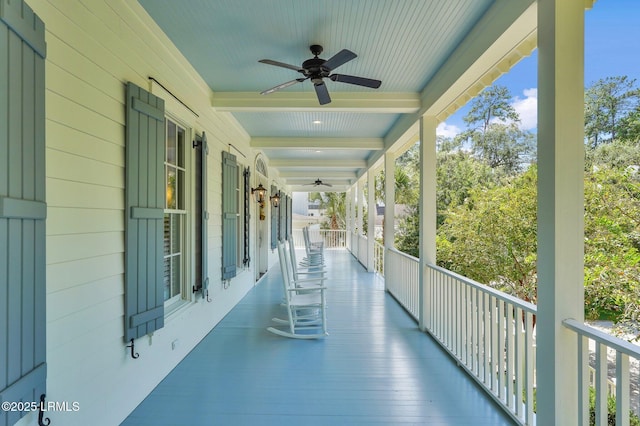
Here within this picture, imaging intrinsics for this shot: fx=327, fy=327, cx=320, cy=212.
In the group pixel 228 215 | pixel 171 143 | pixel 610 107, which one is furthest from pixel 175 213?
pixel 610 107

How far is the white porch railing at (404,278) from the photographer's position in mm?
4504

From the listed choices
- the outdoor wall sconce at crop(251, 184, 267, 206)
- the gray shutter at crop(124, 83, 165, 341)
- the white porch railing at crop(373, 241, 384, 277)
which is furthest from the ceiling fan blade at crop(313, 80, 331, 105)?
the white porch railing at crop(373, 241, 384, 277)

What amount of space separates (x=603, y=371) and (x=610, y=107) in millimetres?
4628

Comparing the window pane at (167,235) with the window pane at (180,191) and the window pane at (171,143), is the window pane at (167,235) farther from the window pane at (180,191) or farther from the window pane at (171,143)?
the window pane at (171,143)

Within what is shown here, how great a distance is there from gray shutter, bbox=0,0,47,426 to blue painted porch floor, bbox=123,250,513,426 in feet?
3.68

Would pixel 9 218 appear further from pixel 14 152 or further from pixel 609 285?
pixel 609 285

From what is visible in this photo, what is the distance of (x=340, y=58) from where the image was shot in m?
2.52

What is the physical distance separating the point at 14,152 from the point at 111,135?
796 millimetres

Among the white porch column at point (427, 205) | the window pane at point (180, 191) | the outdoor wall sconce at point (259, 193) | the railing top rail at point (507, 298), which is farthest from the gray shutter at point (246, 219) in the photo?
the railing top rail at point (507, 298)

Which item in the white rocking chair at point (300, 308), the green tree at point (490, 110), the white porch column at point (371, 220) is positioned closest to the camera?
the white rocking chair at point (300, 308)

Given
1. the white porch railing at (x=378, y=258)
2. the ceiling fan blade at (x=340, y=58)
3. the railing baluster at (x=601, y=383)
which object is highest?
the ceiling fan blade at (x=340, y=58)

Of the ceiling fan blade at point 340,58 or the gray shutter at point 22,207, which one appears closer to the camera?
the gray shutter at point 22,207

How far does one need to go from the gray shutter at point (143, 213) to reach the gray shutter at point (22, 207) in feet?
2.32

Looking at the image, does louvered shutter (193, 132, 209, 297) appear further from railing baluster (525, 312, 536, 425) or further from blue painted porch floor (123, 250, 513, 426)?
railing baluster (525, 312, 536, 425)
